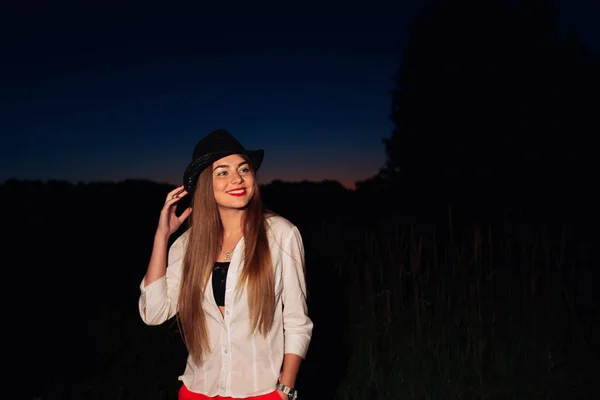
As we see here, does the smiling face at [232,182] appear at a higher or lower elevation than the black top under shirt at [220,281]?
higher

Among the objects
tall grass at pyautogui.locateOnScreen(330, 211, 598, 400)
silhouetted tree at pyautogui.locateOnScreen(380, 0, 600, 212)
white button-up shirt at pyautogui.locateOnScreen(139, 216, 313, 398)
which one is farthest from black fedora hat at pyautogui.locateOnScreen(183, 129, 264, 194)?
silhouetted tree at pyautogui.locateOnScreen(380, 0, 600, 212)

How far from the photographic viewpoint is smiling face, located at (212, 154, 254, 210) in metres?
2.22

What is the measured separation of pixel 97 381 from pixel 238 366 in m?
2.51

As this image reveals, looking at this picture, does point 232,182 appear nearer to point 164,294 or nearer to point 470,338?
point 164,294

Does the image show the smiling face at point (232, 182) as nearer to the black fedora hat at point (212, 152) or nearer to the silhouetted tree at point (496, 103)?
the black fedora hat at point (212, 152)

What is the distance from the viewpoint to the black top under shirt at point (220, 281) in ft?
7.12

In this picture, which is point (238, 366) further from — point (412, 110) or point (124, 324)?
point (412, 110)

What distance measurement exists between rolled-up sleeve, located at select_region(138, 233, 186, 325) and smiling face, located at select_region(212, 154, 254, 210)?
1.04 ft

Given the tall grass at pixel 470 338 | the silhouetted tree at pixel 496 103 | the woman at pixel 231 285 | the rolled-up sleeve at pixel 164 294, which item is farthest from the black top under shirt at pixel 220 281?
the silhouetted tree at pixel 496 103

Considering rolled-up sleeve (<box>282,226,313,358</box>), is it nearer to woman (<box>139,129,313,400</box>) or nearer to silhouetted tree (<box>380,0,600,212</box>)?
woman (<box>139,129,313,400</box>)

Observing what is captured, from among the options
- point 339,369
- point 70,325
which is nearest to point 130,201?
point 70,325

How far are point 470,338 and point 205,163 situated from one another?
276 cm

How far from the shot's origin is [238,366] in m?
2.09

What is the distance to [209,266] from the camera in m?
2.21
